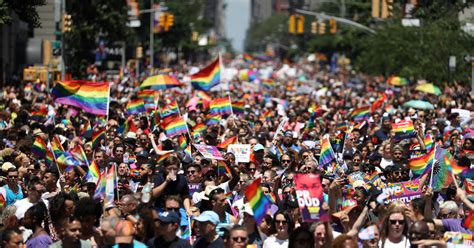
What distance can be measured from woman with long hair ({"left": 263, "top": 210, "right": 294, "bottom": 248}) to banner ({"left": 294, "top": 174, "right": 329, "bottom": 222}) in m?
0.42

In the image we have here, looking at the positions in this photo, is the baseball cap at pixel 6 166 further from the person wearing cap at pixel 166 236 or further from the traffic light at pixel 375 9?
the traffic light at pixel 375 9

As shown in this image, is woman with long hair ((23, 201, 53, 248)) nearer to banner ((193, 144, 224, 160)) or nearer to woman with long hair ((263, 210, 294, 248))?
woman with long hair ((263, 210, 294, 248))

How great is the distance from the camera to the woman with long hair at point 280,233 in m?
10.0

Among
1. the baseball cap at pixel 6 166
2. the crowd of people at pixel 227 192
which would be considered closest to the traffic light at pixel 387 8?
the crowd of people at pixel 227 192

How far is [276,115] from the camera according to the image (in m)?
29.4

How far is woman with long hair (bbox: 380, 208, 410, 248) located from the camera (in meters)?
9.65

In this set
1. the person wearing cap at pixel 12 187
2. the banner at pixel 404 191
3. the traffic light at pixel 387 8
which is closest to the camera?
the banner at pixel 404 191

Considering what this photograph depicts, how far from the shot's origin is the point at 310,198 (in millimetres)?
9625

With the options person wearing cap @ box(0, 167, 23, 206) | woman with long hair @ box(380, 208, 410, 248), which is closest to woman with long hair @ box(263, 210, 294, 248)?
woman with long hair @ box(380, 208, 410, 248)

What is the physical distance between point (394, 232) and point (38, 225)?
109 inches

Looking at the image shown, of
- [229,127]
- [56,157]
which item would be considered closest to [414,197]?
[56,157]

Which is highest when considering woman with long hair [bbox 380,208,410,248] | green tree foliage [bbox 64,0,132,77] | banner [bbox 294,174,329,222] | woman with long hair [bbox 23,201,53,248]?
banner [bbox 294,174,329,222]

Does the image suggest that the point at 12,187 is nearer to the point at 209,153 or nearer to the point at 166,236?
the point at 209,153

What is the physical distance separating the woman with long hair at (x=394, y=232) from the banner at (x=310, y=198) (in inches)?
18.7
